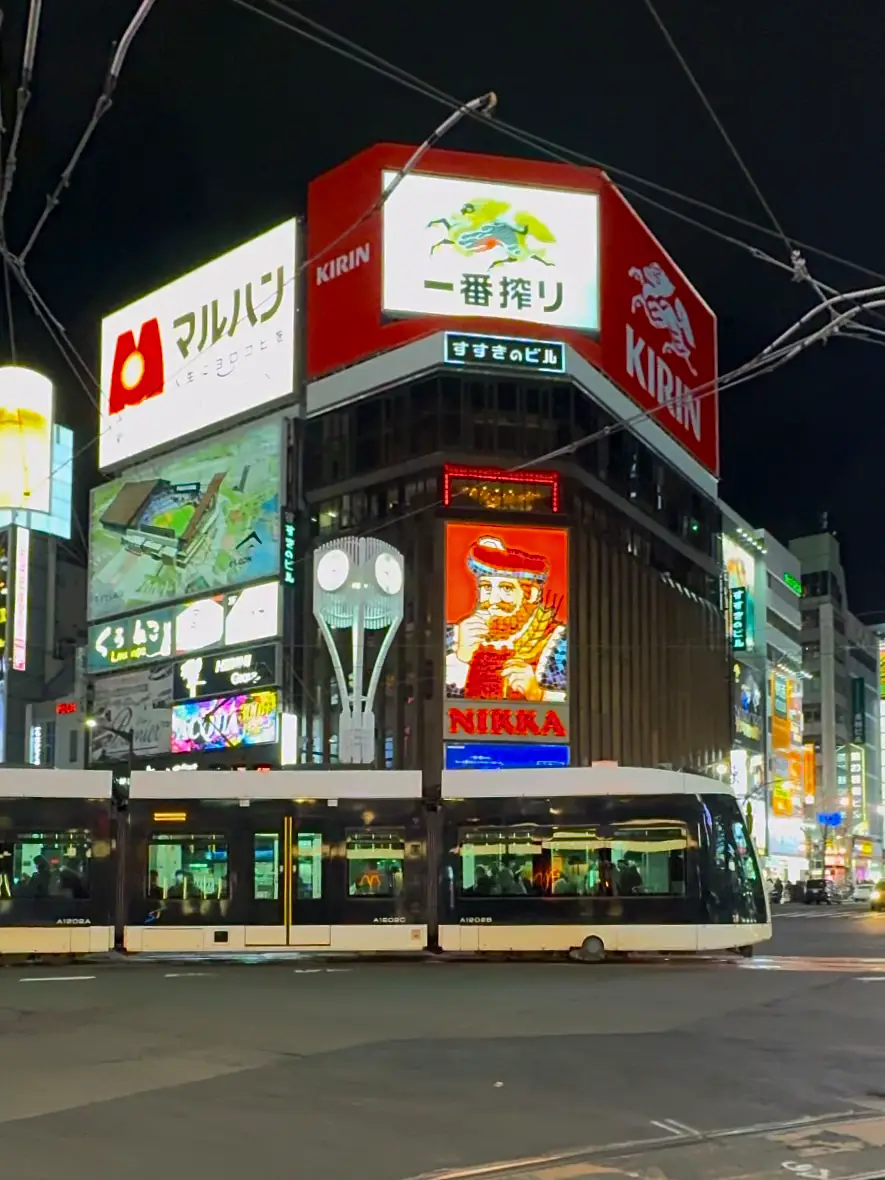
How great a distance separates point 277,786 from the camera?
2259cm

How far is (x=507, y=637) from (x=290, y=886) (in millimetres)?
33028

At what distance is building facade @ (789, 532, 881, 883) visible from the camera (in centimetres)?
11931

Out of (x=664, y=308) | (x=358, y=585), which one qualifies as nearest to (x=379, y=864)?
(x=358, y=585)

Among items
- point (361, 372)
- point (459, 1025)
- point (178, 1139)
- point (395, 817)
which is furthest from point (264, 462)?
point (178, 1139)

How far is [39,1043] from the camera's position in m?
12.2

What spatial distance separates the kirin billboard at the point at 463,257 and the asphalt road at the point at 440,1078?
139ft

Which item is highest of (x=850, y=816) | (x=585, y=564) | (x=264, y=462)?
(x=264, y=462)

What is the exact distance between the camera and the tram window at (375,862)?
2214 cm

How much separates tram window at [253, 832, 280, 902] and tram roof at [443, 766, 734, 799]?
3049 millimetres

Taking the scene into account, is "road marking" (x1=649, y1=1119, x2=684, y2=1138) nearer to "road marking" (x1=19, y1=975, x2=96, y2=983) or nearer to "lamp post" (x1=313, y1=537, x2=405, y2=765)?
"road marking" (x1=19, y1=975, x2=96, y2=983)

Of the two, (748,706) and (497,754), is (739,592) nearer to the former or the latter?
(748,706)

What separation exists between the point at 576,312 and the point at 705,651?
2493 centimetres

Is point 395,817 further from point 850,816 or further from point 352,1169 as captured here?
point 850,816

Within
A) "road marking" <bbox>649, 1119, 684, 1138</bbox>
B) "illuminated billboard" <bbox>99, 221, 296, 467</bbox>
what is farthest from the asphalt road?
"illuminated billboard" <bbox>99, 221, 296, 467</bbox>
